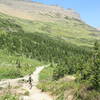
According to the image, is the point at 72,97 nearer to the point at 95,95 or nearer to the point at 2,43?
the point at 95,95

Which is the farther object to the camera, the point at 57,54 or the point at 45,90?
the point at 57,54

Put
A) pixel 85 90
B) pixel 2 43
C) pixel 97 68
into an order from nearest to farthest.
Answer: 1. pixel 85 90
2. pixel 97 68
3. pixel 2 43

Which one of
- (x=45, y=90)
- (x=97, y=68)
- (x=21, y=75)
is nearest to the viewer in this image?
(x=97, y=68)

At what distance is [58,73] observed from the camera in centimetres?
6925

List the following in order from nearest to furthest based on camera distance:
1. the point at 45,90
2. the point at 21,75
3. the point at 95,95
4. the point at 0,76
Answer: the point at 95,95 → the point at 45,90 → the point at 0,76 → the point at 21,75

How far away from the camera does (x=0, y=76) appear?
6303 cm

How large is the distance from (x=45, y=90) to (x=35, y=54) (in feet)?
340

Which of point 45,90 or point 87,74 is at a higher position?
point 87,74

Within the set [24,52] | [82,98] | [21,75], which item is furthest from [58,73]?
[24,52]

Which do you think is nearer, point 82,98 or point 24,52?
point 82,98

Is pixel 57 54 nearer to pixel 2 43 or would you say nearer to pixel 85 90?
pixel 2 43

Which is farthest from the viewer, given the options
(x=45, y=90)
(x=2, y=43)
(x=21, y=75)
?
(x=2, y=43)

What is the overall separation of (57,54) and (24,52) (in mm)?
28859

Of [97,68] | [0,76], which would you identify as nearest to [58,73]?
[0,76]
